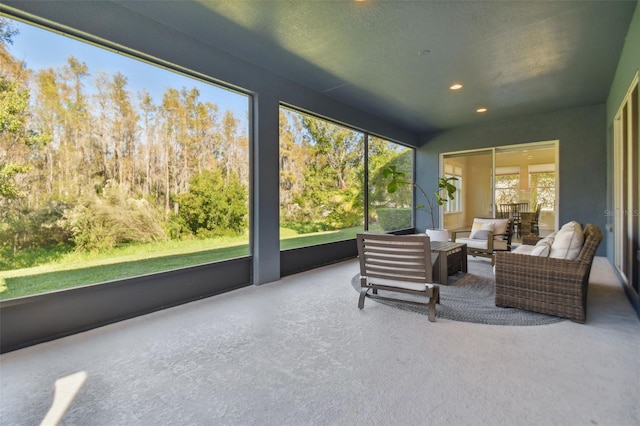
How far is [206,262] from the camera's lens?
3734 millimetres

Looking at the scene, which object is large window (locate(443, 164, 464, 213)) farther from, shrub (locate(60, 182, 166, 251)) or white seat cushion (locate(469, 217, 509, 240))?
shrub (locate(60, 182, 166, 251))

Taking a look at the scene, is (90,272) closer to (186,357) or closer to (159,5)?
(186,357)

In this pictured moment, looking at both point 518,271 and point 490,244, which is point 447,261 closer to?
point 518,271

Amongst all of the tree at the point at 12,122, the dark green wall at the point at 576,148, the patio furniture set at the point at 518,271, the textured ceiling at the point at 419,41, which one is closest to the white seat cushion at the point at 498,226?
the dark green wall at the point at 576,148

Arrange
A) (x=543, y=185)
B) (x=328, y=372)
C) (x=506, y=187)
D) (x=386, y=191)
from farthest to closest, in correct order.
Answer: (x=506, y=187) → (x=386, y=191) → (x=543, y=185) → (x=328, y=372)

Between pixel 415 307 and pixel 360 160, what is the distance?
155 inches

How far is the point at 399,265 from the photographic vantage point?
302cm

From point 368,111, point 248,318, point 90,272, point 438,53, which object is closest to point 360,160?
point 368,111

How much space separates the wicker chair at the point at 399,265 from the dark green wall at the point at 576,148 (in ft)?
17.3

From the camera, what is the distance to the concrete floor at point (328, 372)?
1.62 meters

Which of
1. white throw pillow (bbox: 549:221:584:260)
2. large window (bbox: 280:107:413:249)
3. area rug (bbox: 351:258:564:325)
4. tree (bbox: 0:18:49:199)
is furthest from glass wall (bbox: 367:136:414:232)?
tree (bbox: 0:18:49:199)

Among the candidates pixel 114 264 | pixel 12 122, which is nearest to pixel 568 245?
pixel 114 264

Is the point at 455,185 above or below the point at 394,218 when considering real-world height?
above

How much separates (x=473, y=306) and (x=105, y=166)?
4.07 meters
